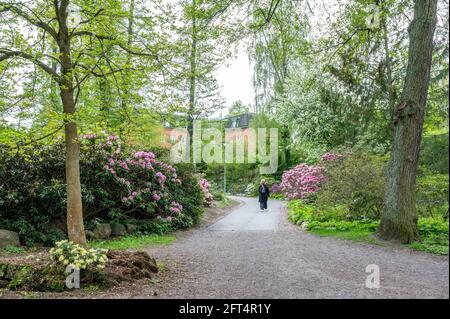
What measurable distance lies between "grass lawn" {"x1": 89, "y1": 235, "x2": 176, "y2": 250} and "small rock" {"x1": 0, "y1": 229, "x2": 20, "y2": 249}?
5.44 feet

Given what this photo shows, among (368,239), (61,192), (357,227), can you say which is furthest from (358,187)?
Answer: (61,192)

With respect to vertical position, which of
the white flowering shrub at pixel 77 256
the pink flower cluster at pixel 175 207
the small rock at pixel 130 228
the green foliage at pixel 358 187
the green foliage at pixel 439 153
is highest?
the green foliage at pixel 439 153

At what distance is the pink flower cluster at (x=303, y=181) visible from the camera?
58.8 feet

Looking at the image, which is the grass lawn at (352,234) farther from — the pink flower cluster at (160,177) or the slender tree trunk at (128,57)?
the slender tree trunk at (128,57)

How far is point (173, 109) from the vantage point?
6668mm

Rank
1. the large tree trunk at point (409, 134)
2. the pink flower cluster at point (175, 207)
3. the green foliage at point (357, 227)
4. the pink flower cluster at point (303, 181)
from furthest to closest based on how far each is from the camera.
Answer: the pink flower cluster at point (303, 181)
the pink flower cluster at point (175, 207)
the green foliage at point (357, 227)
the large tree trunk at point (409, 134)

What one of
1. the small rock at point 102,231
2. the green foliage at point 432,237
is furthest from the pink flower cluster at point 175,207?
the green foliage at point 432,237

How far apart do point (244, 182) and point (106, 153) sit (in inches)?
996

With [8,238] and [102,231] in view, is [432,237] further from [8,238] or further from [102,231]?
[8,238]

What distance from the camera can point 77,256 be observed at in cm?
537

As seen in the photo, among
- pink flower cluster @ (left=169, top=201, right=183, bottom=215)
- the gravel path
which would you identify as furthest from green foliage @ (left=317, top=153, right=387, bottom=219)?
pink flower cluster @ (left=169, top=201, right=183, bottom=215)

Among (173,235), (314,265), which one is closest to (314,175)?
(173,235)

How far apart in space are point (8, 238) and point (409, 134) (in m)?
9.46

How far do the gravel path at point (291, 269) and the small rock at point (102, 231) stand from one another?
79.7 inches
